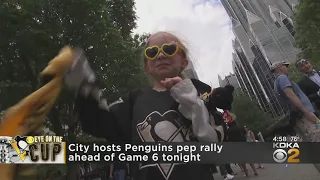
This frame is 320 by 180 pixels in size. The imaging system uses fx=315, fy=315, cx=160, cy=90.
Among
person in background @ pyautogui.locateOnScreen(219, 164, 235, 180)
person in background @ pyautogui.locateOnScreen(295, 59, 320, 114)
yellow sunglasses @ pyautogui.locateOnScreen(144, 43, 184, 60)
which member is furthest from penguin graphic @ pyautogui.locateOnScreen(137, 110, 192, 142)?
person in background @ pyautogui.locateOnScreen(219, 164, 235, 180)

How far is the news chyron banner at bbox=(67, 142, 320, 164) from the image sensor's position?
57.3 inches

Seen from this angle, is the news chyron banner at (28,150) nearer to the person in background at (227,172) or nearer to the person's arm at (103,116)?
the person's arm at (103,116)

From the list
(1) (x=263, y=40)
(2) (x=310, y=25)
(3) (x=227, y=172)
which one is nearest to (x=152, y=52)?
(3) (x=227, y=172)

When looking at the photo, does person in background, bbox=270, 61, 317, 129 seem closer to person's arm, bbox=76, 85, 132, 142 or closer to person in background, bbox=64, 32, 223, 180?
person in background, bbox=64, 32, 223, 180

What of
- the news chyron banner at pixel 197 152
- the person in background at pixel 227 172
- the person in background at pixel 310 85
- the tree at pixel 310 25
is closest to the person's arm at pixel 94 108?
the news chyron banner at pixel 197 152

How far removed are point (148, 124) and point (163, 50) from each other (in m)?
0.40

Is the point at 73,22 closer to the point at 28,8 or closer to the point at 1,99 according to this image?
the point at 28,8

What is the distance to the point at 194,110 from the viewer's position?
137 cm

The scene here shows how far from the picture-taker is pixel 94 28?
365 inches

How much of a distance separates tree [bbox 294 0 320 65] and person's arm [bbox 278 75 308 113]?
592 inches

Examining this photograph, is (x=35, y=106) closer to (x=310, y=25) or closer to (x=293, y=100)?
(x=293, y=100)

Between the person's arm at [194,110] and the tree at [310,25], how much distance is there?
685 inches

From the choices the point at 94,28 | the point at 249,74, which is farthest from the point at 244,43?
the point at 94,28

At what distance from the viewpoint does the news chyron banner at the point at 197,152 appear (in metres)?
1.46
